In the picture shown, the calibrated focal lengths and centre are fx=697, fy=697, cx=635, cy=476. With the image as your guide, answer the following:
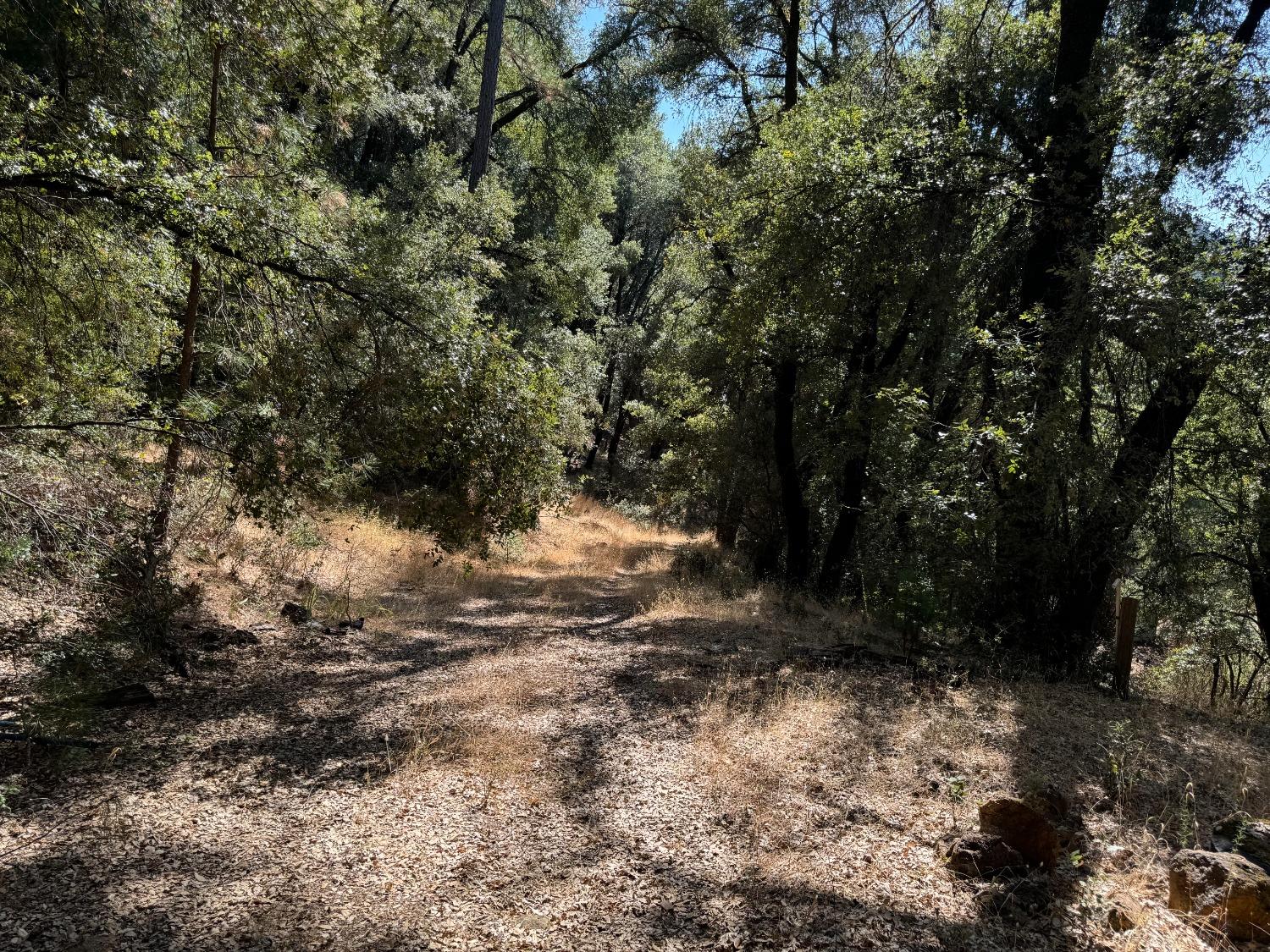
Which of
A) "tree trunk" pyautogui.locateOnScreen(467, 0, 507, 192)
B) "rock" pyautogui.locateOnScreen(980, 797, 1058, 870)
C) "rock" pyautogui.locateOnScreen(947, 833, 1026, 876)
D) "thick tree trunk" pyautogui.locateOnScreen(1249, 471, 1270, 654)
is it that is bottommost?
"rock" pyautogui.locateOnScreen(947, 833, 1026, 876)

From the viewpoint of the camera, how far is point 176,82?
562cm

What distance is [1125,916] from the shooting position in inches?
122

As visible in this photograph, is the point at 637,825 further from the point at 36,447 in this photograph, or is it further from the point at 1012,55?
the point at 1012,55

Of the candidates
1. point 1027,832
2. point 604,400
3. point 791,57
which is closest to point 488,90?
point 791,57

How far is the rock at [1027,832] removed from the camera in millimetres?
3480

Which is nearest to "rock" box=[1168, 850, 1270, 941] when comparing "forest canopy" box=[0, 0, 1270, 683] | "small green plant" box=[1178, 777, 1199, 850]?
"small green plant" box=[1178, 777, 1199, 850]

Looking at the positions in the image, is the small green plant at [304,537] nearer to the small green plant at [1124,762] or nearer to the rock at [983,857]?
the rock at [983,857]

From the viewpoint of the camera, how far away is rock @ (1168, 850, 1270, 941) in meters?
2.89

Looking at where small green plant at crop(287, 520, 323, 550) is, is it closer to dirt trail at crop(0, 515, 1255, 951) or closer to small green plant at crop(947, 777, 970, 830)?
dirt trail at crop(0, 515, 1255, 951)

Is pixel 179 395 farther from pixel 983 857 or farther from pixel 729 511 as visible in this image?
pixel 729 511

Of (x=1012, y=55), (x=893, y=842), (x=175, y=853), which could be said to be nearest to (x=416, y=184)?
(x=1012, y=55)

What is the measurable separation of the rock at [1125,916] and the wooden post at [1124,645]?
4381 mm

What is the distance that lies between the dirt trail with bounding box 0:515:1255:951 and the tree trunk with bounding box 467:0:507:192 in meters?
12.1

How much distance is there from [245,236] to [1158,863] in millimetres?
6175
